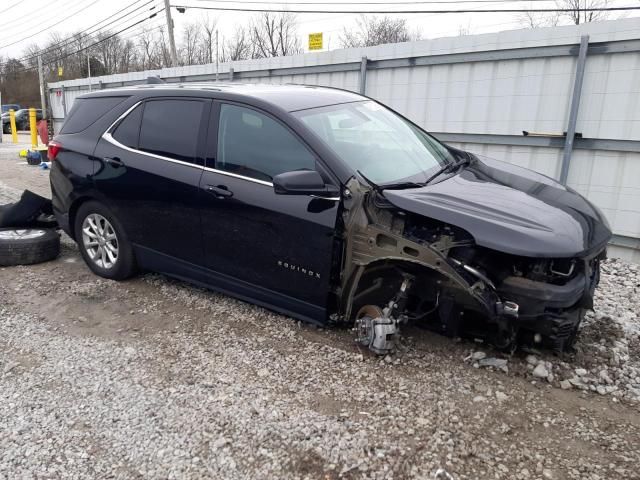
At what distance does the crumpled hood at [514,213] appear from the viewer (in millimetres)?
2771

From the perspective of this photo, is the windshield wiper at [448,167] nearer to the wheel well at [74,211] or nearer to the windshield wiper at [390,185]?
the windshield wiper at [390,185]

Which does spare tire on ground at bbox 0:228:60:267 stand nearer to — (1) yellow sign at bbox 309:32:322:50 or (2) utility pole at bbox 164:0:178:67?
(1) yellow sign at bbox 309:32:322:50

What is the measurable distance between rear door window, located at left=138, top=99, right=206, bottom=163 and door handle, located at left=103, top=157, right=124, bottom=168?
0.73 feet

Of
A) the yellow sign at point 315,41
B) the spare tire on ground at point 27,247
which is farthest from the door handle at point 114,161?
the yellow sign at point 315,41

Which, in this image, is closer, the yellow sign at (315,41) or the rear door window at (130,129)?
the rear door window at (130,129)

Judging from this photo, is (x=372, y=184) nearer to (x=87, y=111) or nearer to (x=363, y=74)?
(x=87, y=111)

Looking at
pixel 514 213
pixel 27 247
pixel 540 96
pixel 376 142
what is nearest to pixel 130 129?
pixel 27 247

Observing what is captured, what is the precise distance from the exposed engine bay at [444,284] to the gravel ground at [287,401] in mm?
240

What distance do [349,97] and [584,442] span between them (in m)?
3.00

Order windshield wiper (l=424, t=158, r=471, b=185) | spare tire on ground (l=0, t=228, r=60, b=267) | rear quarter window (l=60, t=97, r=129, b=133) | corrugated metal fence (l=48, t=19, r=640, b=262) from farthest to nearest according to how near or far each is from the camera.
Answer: corrugated metal fence (l=48, t=19, r=640, b=262)
spare tire on ground (l=0, t=228, r=60, b=267)
rear quarter window (l=60, t=97, r=129, b=133)
windshield wiper (l=424, t=158, r=471, b=185)

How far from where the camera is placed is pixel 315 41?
1090cm

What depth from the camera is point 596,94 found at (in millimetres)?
6039

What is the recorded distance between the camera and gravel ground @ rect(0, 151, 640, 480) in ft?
8.02

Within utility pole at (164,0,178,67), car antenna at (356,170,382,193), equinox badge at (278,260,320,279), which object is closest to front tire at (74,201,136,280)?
equinox badge at (278,260,320,279)
